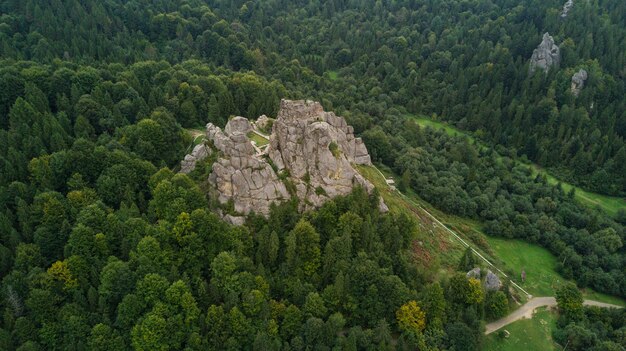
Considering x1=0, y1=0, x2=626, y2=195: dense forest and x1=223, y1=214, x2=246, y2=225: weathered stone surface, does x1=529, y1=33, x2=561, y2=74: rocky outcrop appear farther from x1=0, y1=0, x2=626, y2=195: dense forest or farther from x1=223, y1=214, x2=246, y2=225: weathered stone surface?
x1=223, y1=214, x2=246, y2=225: weathered stone surface

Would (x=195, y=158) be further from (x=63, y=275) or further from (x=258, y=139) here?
(x=63, y=275)

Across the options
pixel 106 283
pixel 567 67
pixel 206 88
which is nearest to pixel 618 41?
pixel 567 67

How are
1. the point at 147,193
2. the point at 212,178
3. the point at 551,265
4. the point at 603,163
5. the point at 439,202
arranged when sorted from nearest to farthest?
the point at 212,178 < the point at 147,193 < the point at 551,265 < the point at 439,202 < the point at 603,163

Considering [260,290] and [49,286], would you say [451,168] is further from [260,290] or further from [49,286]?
[49,286]

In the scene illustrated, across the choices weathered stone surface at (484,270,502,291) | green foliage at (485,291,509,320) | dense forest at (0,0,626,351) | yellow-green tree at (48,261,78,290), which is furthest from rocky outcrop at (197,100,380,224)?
green foliage at (485,291,509,320)

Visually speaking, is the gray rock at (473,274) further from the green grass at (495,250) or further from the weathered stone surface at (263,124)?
the weathered stone surface at (263,124)

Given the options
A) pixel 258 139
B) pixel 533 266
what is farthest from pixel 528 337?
pixel 258 139
